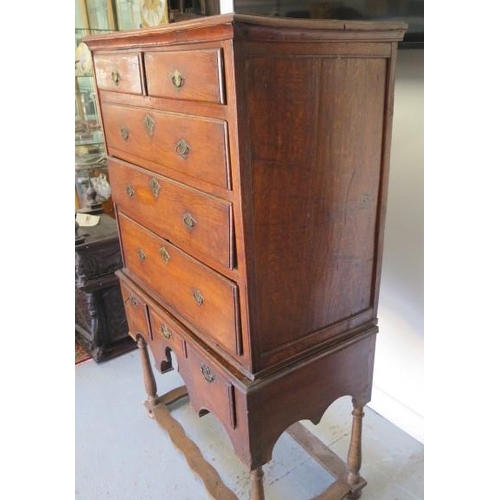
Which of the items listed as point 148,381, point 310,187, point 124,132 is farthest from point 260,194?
point 148,381

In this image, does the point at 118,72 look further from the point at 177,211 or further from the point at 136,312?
the point at 136,312

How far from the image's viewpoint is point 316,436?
6.47 feet

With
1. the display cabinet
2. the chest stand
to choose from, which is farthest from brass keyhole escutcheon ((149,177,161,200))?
the display cabinet

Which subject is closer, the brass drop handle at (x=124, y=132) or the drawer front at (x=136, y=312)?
the brass drop handle at (x=124, y=132)

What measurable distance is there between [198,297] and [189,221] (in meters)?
0.23

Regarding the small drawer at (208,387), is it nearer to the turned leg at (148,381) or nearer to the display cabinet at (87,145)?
the turned leg at (148,381)

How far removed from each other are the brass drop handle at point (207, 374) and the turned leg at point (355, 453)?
53 centimetres

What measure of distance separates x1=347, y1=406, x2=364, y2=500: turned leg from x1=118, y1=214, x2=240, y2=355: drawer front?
60 centimetres

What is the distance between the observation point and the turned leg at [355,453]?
5.08ft

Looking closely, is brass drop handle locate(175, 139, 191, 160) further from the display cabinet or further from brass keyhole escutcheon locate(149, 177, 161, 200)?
the display cabinet

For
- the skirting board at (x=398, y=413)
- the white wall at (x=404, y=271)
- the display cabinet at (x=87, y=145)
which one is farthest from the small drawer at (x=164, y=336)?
the display cabinet at (x=87, y=145)

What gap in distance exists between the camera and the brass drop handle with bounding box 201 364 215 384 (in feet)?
4.31

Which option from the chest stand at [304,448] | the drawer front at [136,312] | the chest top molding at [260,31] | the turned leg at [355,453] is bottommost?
the chest stand at [304,448]

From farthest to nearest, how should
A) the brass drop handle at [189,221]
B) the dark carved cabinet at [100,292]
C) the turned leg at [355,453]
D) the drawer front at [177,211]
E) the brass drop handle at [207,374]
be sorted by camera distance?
the dark carved cabinet at [100,292] < the turned leg at [355,453] < the brass drop handle at [207,374] < the brass drop handle at [189,221] < the drawer front at [177,211]
